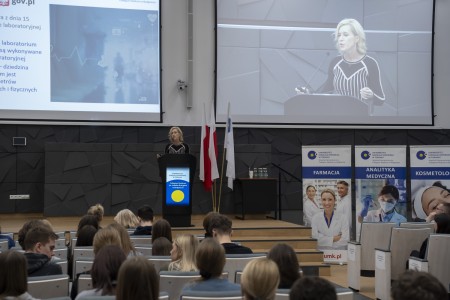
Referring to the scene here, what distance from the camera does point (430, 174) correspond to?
1088 centimetres

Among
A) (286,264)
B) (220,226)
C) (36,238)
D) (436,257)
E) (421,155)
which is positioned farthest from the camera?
(421,155)

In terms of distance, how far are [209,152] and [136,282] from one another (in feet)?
25.3

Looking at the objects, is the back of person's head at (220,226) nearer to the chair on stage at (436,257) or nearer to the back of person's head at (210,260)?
the back of person's head at (210,260)

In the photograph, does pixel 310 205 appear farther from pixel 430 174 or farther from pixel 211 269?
pixel 211 269

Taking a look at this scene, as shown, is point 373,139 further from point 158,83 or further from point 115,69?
point 115,69

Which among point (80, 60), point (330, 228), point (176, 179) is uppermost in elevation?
point (80, 60)

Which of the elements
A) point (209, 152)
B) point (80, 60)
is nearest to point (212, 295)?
point (209, 152)

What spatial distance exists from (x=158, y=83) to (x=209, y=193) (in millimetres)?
2297

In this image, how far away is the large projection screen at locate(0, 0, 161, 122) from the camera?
11.1m

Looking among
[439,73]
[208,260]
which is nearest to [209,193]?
[439,73]

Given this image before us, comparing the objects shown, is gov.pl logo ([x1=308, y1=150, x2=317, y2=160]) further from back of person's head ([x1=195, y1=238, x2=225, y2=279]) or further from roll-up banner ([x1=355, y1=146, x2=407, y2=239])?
back of person's head ([x1=195, y1=238, x2=225, y2=279])

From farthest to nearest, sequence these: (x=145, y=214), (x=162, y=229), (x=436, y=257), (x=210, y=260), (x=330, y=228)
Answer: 1. (x=330, y=228)
2. (x=145, y=214)
3. (x=436, y=257)
4. (x=162, y=229)
5. (x=210, y=260)

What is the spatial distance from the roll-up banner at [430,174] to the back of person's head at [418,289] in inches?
348

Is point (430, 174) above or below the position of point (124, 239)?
above
